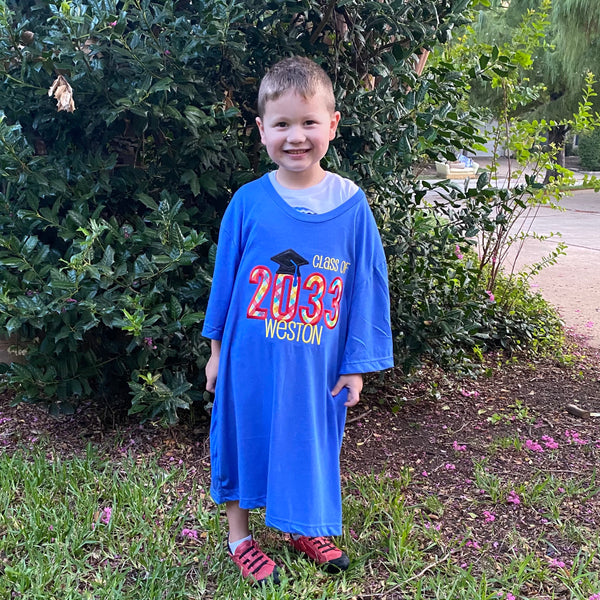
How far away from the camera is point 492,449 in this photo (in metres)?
3.12

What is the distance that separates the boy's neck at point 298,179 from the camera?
6.68 ft

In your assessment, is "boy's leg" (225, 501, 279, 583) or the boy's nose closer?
the boy's nose

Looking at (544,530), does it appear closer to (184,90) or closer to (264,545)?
(264,545)

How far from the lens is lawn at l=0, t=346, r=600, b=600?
2.21 meters

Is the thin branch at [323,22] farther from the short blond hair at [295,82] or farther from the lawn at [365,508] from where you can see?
the lawn at [365,508]

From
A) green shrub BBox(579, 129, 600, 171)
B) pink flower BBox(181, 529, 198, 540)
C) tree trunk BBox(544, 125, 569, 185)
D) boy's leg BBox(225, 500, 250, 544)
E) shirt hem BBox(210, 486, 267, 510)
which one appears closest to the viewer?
shirt hem BBox(210, 486, 267, 510)

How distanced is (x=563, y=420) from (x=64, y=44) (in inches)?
117

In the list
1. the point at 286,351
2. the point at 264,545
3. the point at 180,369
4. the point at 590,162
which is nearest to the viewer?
the point at 286,351

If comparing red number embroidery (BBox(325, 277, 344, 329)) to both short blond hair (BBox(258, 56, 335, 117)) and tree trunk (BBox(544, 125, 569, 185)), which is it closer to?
short blond hair (BBox(258, 56, 335, 117))

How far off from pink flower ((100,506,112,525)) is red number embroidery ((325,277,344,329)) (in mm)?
1230

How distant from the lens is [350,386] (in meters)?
2.06

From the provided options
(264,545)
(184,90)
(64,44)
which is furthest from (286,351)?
(64,44)

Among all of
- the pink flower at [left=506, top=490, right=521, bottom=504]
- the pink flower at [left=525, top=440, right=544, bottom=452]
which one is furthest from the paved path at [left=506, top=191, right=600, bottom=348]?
the pink flower at [left=506, top=490, right=521, bottom=504]

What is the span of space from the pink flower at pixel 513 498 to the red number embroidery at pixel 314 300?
1322mm
